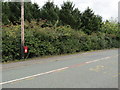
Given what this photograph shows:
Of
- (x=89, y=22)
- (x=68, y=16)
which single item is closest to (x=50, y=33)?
(x=68, y=16)

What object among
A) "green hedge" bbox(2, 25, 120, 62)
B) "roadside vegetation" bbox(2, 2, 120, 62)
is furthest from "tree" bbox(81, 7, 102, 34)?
"green hedge" bbox(2, 25, 120, 62)

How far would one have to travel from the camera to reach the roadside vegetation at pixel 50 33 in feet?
42.8

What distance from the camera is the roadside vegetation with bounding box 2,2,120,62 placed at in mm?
13031

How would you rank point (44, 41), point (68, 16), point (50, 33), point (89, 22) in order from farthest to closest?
point (89, 22) < point (68, 16) < point (50, 33) < point (44, 41)

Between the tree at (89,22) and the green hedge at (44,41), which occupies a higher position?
the tree at (89,22)

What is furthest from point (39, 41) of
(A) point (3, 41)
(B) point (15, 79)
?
(B) point (15, 79)

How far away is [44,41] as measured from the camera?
15195 mm

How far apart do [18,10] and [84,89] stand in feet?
64.7

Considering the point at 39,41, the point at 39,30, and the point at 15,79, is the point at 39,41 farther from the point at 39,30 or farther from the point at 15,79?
the point at 15,79

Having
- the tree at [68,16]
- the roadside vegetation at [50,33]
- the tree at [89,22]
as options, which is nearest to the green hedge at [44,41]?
the roadside vegetation at [50,33]

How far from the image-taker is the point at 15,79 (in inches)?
277

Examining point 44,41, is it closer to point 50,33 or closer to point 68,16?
point 50,33

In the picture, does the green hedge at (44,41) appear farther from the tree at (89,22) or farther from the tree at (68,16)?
the tree at (89,22)

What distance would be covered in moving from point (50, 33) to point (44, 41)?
107 cm
